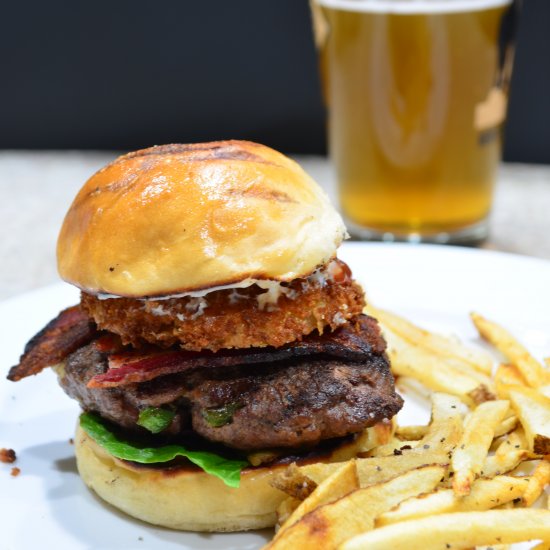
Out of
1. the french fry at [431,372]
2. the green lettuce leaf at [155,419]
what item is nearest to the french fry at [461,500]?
the french fry at [431,372]

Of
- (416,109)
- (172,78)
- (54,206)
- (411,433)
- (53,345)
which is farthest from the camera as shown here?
(172,78)

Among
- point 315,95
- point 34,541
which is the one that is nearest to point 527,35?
point 315,95

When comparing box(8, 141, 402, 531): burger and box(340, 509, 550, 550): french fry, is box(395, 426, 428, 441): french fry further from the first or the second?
box(340, 509, 550, 550): french fry

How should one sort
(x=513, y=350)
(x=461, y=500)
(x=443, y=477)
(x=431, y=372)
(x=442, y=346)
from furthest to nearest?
(x=442, y=346)
(x=513, y=350)
(x=431, y=372)
(x=443, y=477)
(x=461, y=500)

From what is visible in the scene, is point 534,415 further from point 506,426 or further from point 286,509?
point 286,509

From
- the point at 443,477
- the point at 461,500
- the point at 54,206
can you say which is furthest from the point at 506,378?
the point at 54,206

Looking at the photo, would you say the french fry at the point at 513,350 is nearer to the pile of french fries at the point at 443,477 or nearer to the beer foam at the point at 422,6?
the pile of french fries at the point at 443,477
